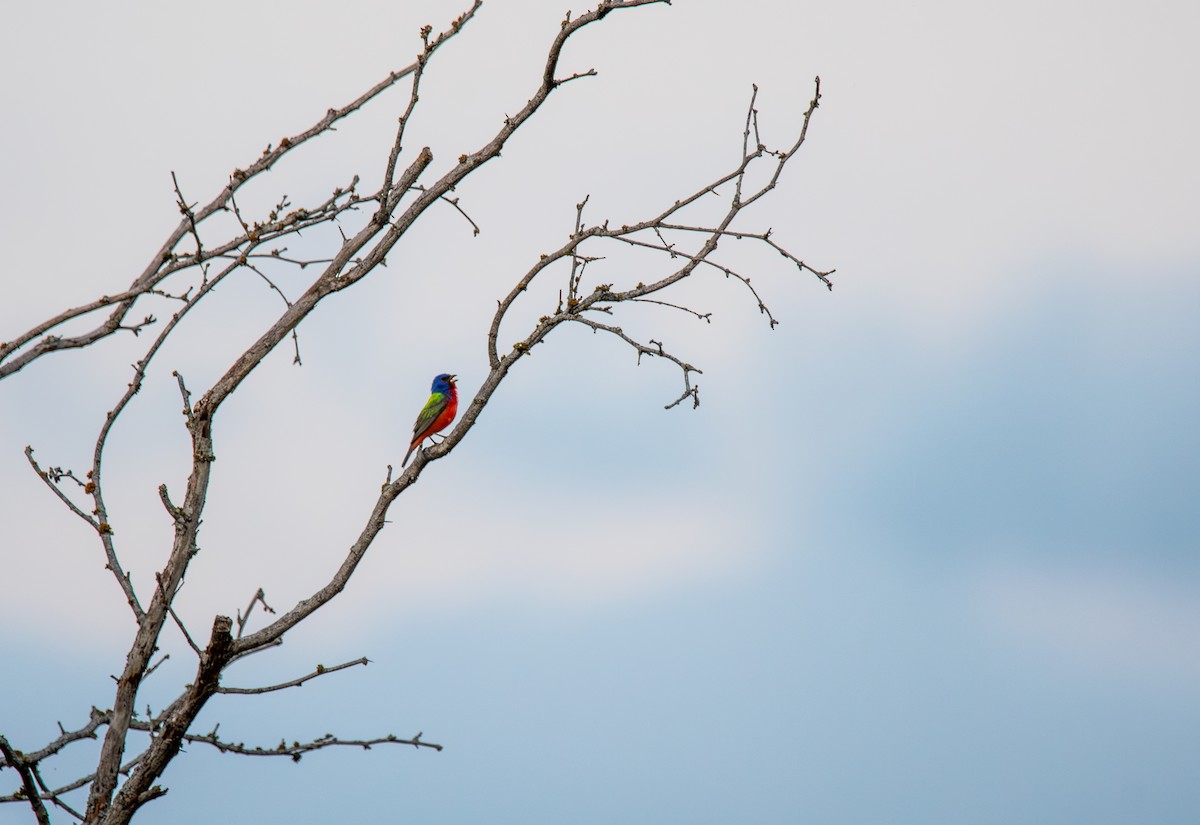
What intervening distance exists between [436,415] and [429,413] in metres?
0.20

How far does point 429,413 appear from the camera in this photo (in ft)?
42.9

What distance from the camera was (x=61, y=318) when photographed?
334 inches

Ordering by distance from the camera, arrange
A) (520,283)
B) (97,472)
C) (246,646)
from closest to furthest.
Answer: (246,646)
(520,283)
(97,472)

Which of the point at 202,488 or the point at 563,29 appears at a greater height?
the point at 563,29

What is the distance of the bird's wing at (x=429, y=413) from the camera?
42.4 ft

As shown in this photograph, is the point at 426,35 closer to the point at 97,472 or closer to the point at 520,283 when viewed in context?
the point at 520,283

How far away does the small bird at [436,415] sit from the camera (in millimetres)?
12812

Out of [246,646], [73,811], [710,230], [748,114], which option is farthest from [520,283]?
[73,811]

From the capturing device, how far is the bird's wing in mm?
12914

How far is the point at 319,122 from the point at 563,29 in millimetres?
2580

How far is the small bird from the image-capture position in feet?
42.0

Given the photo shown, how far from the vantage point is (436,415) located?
12.9 meters

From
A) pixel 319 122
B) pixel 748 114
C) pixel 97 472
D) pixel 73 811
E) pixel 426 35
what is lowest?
pixel 73 811

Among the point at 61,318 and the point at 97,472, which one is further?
the point at 61,318
